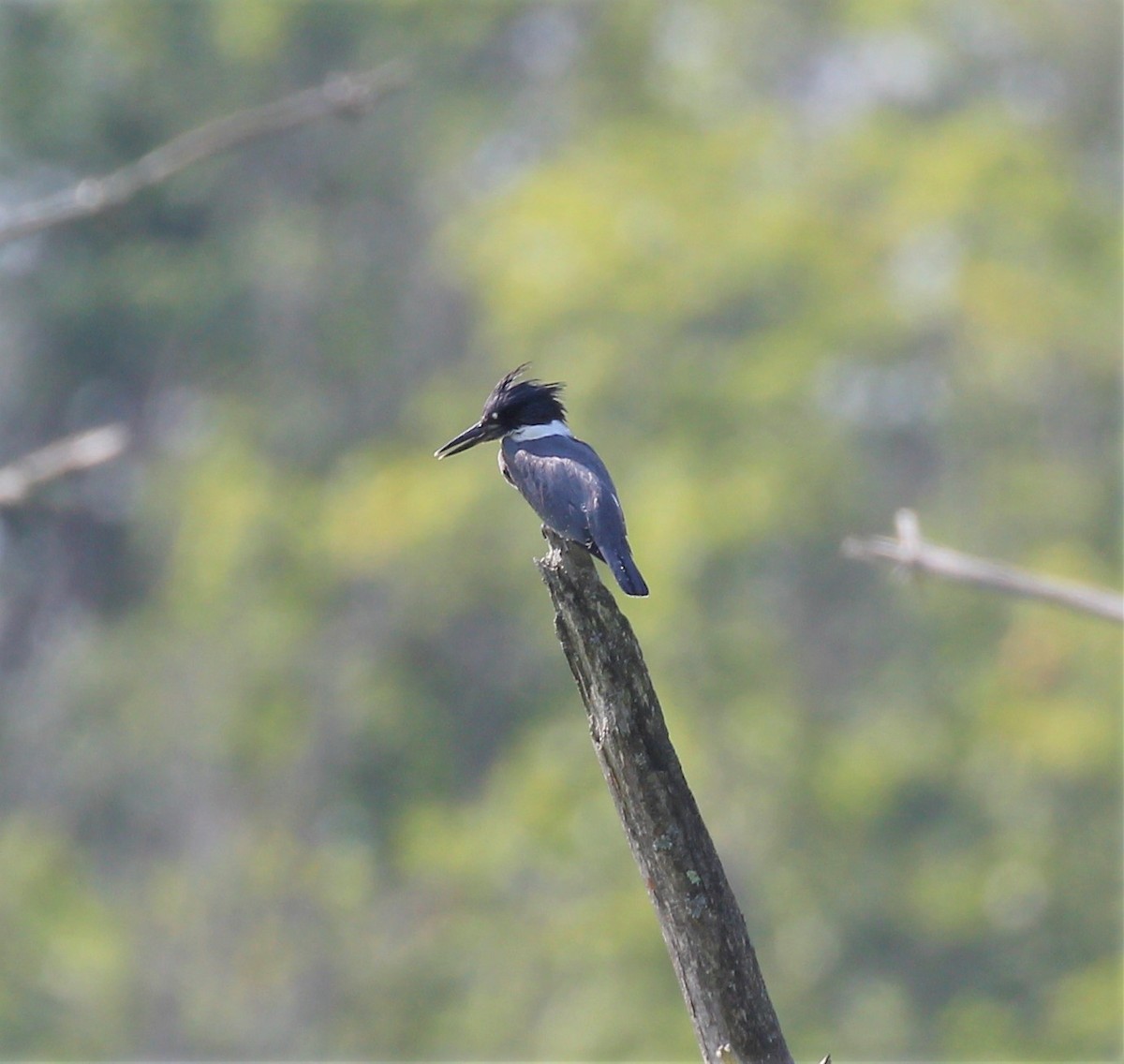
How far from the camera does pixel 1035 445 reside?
2428cm

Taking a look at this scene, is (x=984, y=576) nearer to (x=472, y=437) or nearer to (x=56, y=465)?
(x=472, y=437)

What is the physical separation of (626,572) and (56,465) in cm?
144

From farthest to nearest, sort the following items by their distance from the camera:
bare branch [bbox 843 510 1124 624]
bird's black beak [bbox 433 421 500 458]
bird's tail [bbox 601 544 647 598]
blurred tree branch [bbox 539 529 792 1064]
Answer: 1. bird's black beak [bbox 433 421 500 458]
2. bare branch [bbox 843 510 1124 624]
3. bird's tail [bbox 601 544 647 598]
4. blurred tree branch [bbox 539 529 792 1064]

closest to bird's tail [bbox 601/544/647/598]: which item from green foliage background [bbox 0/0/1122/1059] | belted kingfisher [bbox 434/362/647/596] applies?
belted kingfisher [bbox 434/362/647/596]

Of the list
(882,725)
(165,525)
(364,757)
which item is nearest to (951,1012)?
(882,725)

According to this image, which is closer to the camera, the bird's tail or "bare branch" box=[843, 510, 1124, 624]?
the bird's tail

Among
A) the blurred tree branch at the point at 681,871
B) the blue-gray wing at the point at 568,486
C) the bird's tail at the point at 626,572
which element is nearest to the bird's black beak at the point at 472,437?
the blue-gray wing at the point at 568,486

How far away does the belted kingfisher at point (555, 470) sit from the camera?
5.18 metres

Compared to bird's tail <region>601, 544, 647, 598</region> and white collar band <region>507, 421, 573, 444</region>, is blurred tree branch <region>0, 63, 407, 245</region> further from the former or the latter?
white collar band <region>507, 421, 573, 444</region>

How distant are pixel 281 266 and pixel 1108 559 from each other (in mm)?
12061

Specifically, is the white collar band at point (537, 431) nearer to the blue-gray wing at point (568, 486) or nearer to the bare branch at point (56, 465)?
the blue-gray wing at point (568, 486)

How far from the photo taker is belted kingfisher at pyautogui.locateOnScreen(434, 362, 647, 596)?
518cm

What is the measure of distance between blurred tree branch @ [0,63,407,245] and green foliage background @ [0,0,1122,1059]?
52.5ft

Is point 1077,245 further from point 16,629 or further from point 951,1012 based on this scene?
point 16,629
